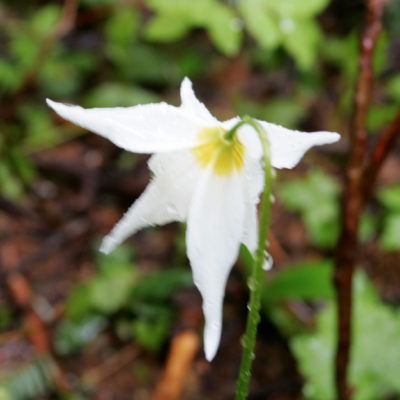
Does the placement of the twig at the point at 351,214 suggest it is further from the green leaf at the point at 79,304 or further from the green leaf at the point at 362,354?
the green leaf at the point at 79,304

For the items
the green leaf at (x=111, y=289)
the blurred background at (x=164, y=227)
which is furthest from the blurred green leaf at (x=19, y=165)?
the green leaf at (x=111, y=289)

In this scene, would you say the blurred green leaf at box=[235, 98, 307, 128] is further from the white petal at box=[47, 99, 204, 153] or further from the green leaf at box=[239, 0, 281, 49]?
the white petal at box=[47, 99, 204, 153]

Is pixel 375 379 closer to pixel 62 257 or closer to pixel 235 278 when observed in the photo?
pixel 235 278

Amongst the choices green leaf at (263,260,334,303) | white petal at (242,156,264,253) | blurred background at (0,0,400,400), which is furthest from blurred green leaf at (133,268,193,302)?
white petal at (242,156,264,253)

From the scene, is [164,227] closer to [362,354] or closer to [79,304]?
[79,304]

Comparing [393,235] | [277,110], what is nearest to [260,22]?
[393,235]

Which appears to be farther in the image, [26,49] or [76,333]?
[26,49]

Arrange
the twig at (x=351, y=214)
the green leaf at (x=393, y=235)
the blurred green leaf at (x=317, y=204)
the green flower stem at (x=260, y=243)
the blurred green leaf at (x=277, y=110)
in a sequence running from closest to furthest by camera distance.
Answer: the green flower stem at (x=260, y=243)
the twig at (x=351, y=214)
the green leaf at (x=393, y=235)
the blurred green leaf at (x=317, y=204)
the blurred green leaf at (x=277, y=110)
